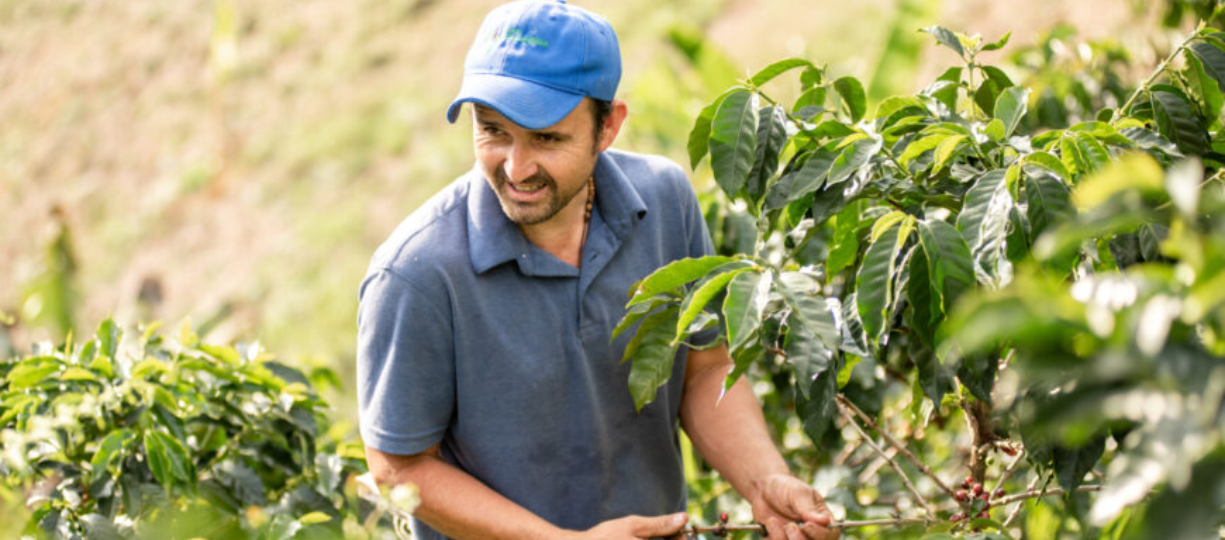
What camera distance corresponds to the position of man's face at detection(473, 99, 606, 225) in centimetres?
178

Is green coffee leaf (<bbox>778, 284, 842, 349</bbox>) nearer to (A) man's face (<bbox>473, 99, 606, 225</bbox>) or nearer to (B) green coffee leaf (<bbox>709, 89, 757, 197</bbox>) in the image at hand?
(B) green coffee leaf (<bbox>709, 89, 757, 197</bbox>)

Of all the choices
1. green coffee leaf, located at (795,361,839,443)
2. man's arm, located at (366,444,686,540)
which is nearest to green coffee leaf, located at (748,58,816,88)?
green coffee leaf, located at (795,361,839,443)

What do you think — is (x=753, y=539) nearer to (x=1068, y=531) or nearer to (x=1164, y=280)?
Result: (x=1068, y=531)

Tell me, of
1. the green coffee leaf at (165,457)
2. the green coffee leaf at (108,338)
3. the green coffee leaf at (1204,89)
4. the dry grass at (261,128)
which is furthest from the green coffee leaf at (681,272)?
the dry grass at (261,128)

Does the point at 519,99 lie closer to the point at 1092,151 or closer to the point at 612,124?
the point at 612,124

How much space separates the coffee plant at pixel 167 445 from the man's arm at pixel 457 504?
0.10 metres

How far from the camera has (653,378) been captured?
64.3 inches

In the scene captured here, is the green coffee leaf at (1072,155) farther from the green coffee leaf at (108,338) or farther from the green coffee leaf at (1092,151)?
the green coffee leaf at (108,338)

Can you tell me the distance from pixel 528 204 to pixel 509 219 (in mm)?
69

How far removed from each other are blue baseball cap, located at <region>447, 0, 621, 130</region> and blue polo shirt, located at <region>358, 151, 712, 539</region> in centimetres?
21

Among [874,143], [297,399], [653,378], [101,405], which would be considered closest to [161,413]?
[101,405]

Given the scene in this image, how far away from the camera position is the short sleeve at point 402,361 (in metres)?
1.75

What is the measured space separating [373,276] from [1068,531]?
1.33m

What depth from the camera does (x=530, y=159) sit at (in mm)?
1787
